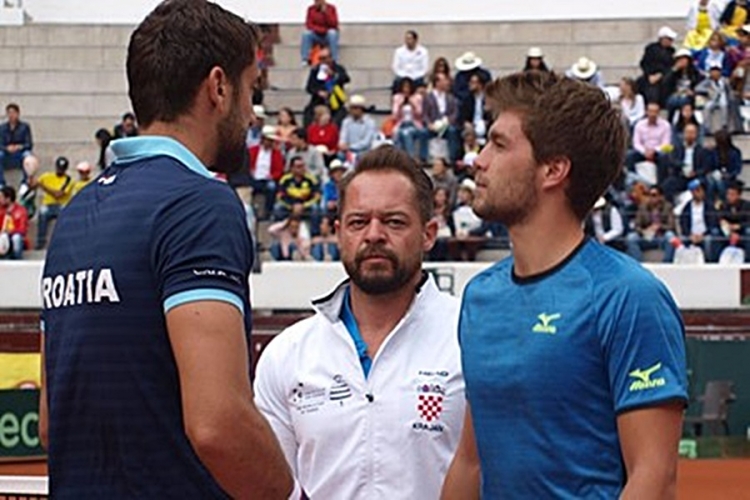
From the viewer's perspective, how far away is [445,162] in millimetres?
23344

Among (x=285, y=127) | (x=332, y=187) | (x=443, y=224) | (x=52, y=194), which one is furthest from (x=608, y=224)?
(x=52, y=194)

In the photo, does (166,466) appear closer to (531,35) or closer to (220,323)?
(220,323)

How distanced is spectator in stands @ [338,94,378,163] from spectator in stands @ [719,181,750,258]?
18.5ft

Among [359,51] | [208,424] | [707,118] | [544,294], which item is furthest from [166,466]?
[359,51]

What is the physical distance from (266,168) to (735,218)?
21.6 feet

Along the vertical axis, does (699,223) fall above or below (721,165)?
below

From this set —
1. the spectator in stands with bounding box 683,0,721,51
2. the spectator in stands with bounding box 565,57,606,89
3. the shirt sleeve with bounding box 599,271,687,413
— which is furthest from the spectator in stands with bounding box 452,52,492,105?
the shirt sleeve with bounding box 599,271,687,413

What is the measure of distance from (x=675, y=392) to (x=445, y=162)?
64.7ft

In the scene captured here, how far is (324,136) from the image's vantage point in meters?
24.8

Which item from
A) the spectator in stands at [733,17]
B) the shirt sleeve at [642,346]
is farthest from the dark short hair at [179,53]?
the spectator in stands at [733,17]

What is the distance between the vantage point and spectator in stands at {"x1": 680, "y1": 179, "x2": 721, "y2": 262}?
69.4 ft

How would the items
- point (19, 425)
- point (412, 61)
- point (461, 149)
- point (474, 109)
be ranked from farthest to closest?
1. point (412, 61)
2. point (474, 109)
3. point (461, 149)
4. point (19, 425)

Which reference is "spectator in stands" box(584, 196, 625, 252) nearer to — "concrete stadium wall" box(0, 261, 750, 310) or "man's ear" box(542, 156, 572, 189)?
"concrete stadium wall" box(0, 261, 750, 310)

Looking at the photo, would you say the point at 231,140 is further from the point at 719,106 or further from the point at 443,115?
the point at 719,106
